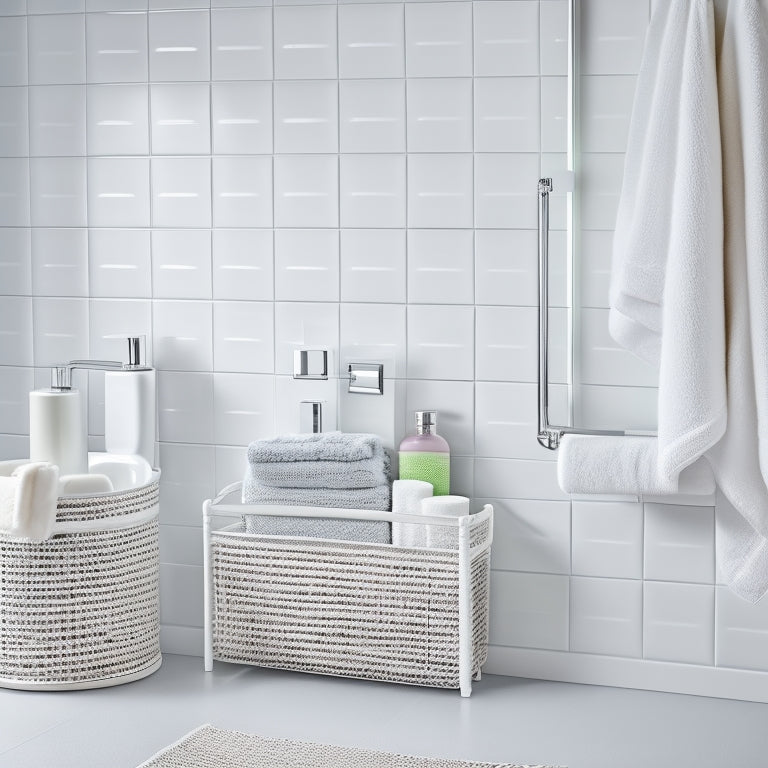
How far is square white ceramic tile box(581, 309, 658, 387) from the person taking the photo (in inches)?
75.7

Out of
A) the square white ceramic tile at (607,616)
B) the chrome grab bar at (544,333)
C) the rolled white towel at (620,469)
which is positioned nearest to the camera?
the rolled white towel at (620,469)

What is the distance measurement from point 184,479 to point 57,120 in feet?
2.54

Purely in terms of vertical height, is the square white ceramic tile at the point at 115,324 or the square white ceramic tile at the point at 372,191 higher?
the square white ceramic tile at the point at 372,191

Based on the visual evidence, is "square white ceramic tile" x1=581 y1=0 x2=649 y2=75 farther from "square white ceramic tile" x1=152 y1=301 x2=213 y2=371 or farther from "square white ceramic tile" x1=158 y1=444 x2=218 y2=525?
"square white ceramic tile" x1=158 y1=444 x2=218 y2=525

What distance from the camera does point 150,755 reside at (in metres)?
1.73

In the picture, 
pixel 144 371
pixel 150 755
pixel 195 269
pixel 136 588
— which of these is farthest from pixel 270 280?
pixel 150 755

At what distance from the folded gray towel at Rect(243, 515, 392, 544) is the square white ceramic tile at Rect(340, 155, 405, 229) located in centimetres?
56

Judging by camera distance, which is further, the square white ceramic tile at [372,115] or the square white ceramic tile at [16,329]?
the square white ceramic tile at [16,329]

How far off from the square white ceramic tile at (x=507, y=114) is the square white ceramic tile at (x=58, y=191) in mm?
824

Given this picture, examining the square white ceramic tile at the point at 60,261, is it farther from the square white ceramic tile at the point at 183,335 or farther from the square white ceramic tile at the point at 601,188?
the square white ceramic tile at the point at 601,188

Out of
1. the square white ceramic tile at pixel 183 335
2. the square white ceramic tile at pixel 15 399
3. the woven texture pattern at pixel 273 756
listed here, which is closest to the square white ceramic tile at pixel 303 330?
the square white ceramic tile at pixel 183 335

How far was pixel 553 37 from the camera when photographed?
201cm

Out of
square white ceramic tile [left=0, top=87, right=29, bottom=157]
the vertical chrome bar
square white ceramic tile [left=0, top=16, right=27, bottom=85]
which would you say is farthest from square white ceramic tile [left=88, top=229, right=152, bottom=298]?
the vertical chrome bar

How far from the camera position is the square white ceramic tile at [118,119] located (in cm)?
224
